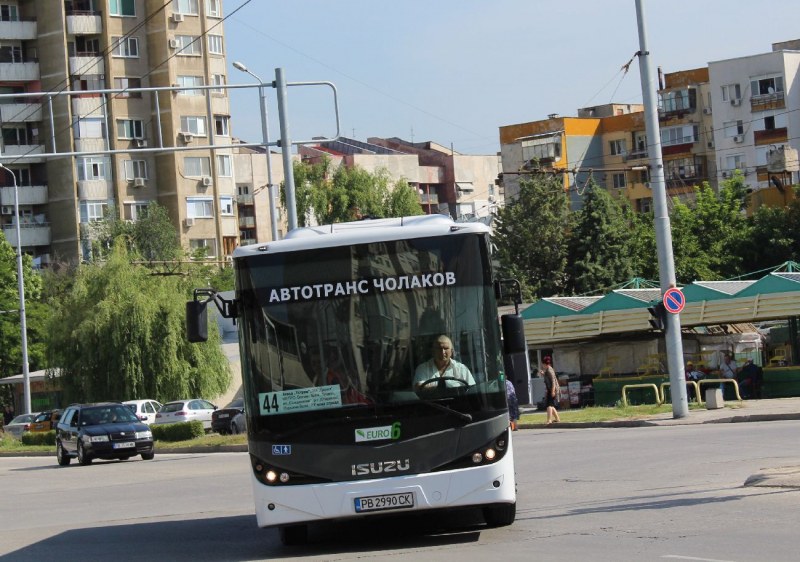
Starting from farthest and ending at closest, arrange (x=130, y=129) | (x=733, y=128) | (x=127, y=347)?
1. (x=130, y=129)
2. (x=733, y=128)
3. (x=127, y=347)

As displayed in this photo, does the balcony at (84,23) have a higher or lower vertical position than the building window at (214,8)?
lower

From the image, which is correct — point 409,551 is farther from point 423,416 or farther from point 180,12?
point 180,12

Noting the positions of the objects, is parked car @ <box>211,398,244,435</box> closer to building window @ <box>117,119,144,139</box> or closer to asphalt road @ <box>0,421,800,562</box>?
asphalt road @ <box>0,421,800,562</box>

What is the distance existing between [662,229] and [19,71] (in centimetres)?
A: 6743

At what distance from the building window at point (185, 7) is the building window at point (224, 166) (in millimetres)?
10354

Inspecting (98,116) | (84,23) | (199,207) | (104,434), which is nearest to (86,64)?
(84,23)

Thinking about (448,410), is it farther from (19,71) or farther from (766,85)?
(19,71)

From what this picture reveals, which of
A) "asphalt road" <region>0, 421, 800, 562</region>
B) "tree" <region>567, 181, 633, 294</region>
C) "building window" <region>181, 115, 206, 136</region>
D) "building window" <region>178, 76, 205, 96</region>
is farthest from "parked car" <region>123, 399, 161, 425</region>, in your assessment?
"building window" <region>178, 76, 205, 96</region>

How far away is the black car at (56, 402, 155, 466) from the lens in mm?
36719

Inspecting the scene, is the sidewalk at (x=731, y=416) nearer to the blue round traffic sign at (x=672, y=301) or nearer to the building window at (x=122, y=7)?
the blue round traffic sign at (x=672, y=301)

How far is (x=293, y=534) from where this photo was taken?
13328 millimetres

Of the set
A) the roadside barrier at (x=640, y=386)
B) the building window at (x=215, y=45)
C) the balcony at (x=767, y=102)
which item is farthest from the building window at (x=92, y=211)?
the roadside barrier at (x=640, y=386)

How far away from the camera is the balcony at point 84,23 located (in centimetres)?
8894

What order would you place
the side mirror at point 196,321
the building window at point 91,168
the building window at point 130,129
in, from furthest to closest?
the building window at point 130,129 → the building window at point 91,168 → the side mirror at point 196,321
